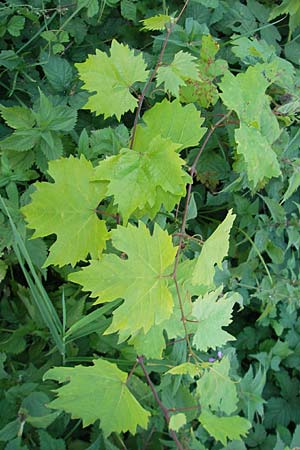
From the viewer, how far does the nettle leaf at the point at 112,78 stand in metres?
0.94

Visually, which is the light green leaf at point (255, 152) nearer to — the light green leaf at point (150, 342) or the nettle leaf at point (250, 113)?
the nettle leaf at point (250, 113)

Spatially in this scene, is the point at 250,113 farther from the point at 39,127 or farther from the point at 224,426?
the point at 224,426

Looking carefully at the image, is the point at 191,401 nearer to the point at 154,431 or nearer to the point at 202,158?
the point at 154,431

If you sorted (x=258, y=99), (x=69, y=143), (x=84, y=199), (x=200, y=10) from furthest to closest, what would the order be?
(x=200, y=10)
(x=69, y=143)
(x=258, y=99)
(x=84, y=199)

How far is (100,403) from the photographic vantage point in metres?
0.85

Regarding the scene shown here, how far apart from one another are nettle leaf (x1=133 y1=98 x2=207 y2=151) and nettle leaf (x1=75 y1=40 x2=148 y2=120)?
47 mm

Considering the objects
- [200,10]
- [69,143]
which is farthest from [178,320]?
[200,10]

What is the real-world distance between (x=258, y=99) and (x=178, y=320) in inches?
17.9

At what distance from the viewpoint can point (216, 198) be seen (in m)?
1.38

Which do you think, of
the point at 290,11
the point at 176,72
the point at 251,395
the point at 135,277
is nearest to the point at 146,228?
the point at 135,277

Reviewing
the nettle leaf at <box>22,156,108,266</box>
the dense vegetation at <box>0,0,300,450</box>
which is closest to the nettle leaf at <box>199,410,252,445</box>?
the dense vegetation at <box>0,0,300,450</box>

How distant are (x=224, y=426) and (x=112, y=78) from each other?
1.96 feet

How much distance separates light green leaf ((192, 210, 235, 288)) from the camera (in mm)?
853

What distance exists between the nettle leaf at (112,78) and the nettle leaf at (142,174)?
0.09m
